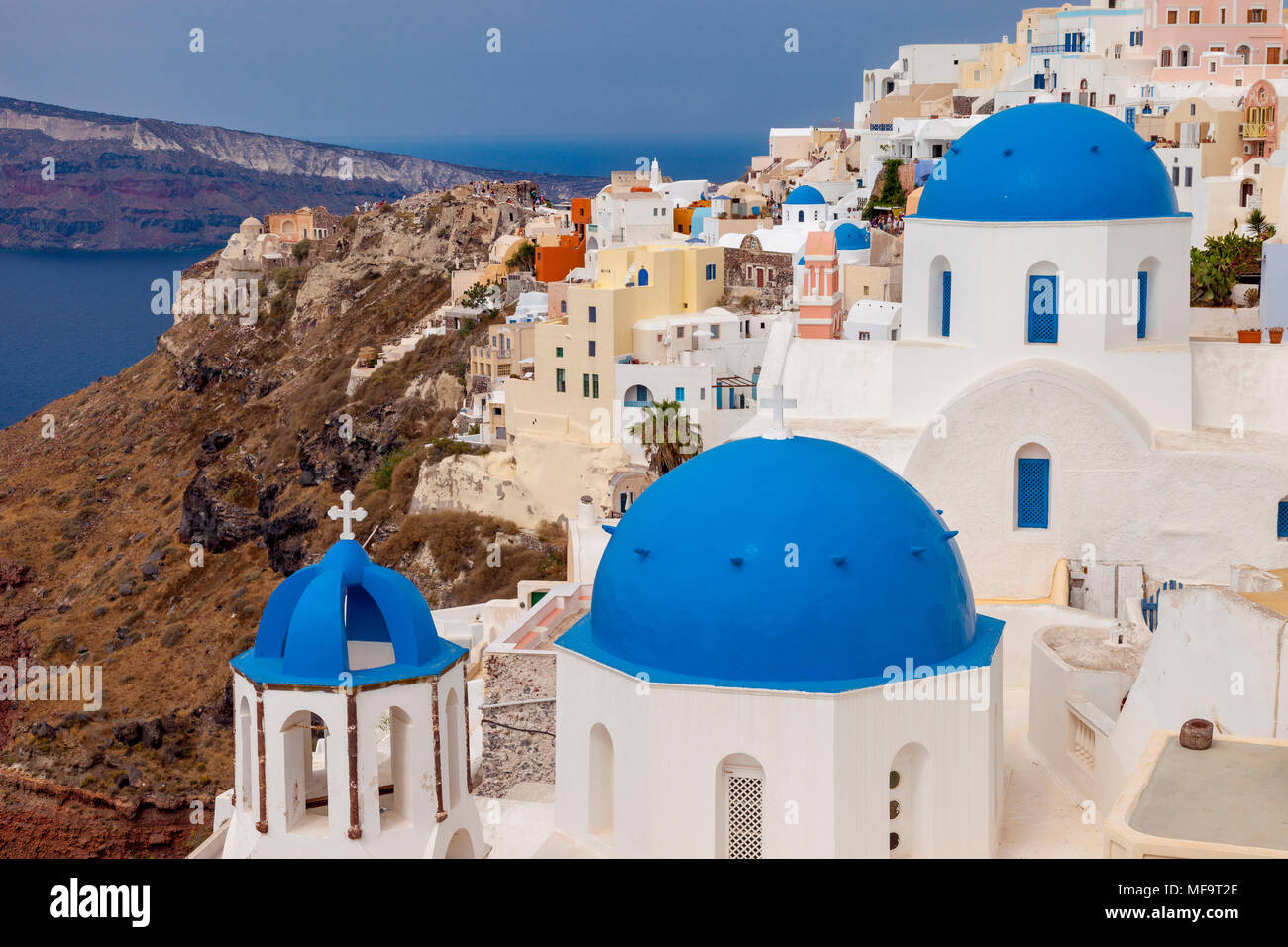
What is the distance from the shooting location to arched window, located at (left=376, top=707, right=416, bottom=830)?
13742 millimetres

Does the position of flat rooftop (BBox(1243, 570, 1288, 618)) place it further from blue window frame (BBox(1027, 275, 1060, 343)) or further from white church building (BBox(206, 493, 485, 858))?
blue window frame (BBox(1027, 275, 1060, 343))

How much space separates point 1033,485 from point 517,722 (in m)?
7.85

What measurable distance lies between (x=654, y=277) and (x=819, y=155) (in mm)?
41655

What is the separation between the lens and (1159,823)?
36.5ft

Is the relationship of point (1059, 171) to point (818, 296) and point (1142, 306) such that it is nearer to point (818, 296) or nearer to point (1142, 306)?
point (1142, 306)

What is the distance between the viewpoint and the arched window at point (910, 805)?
1463 centimetres

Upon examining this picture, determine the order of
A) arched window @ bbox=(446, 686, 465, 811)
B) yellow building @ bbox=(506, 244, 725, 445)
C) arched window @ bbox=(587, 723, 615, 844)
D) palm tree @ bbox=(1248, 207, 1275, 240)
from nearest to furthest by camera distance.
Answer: arched window @ bbox=(446, 686, 465, 811) < arched window @ bbox=(587, 723, 615, 844) < palm tree @ bbox=(1248, 207, 1275, 240) < yellow building @ bbox=(506, 244, 725, 445)

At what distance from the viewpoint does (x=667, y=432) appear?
144ft

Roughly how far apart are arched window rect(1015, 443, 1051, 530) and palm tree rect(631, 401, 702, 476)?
20478mm

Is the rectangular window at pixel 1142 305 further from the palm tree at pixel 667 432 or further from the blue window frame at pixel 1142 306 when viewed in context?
the palm tree at pixel 667 432

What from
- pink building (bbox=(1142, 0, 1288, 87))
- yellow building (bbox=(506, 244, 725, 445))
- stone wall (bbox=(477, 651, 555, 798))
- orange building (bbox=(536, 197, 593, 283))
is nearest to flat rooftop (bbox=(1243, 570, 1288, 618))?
stone wall (bbox=(477, 651, 555, 798))

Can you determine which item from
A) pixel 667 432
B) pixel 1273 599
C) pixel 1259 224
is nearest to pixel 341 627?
pixel 1273 599

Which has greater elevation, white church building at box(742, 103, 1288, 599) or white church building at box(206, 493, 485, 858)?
white church building at box(742, 103, 1288, 599)
